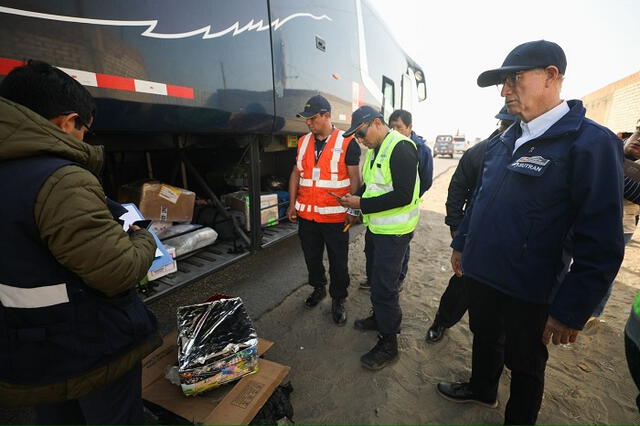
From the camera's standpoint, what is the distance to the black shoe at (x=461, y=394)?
6.06 feet

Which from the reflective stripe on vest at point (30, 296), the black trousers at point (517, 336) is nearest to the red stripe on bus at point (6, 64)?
the reflective stripe on vest at point (30, 296)

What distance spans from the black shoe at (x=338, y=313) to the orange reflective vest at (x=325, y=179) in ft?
2.51

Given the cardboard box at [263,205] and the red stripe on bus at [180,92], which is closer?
the red stripe on bus at [180,92]

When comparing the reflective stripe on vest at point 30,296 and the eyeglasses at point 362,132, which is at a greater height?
the eyeglasses at point 362,132

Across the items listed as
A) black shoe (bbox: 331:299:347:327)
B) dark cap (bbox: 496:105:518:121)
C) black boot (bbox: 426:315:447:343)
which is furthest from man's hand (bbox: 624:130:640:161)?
black shoe (bbox: 331:299:347:327)

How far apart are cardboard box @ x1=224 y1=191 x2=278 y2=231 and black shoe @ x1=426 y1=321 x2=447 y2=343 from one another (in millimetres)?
2216

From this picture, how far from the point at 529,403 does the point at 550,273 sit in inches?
26.2

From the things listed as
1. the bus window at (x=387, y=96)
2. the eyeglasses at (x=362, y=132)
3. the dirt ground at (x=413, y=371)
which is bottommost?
the dirt ground at (x=413, y=371)

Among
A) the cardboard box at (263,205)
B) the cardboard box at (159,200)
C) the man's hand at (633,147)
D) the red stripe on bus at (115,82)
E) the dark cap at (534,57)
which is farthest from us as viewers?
the cardboard box at (263,205)

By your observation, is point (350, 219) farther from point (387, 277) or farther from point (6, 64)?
point (6, 64)

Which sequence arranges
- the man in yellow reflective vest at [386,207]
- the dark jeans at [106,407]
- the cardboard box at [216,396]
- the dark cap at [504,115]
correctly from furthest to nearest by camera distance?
the dark cap at [504,115] < the man in yellow reflective vest at [386,207] < the cardboard box at [216,396] < the dark jeans at [106,407]

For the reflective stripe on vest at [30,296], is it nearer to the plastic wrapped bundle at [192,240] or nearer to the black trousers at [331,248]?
the black trousers at [331,248]

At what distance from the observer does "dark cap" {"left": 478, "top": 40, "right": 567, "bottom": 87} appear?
124 centimetres

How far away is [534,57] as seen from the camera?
125 centimetres
